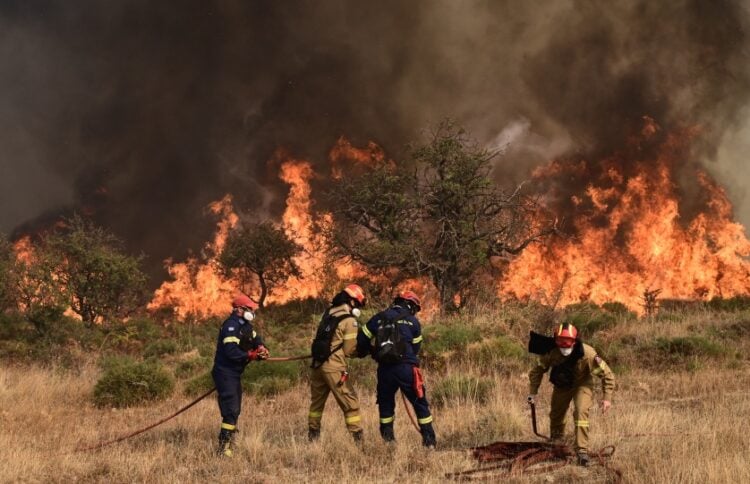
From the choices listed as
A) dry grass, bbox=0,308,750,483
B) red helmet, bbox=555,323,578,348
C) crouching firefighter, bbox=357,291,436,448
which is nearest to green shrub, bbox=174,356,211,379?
dry grass, bbox=0,308,750,483

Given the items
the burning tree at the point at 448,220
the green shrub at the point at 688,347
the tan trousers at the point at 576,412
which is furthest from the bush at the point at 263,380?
the burning tree at the point at 448,220

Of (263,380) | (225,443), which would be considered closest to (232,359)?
(225,443)

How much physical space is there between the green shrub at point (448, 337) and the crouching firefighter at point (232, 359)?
696 centimetres

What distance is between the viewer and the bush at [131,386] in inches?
513

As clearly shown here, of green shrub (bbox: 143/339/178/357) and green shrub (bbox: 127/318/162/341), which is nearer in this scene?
green shrub (bbox: 143/339/178/357)

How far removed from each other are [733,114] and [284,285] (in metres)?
27.9

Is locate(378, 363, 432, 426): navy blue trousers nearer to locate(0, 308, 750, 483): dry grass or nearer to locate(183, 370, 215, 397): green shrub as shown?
locate(0, 308, 750, 483): dry grass

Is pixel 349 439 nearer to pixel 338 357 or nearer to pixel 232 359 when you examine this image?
pixel 338 357

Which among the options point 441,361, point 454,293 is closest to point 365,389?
point 441,361

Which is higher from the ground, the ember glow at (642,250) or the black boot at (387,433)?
the ember glow at (642,250)

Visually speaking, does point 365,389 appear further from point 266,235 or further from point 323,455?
point 266,235

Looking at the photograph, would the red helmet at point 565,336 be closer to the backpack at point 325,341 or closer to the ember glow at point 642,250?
the backpack at point 325,341

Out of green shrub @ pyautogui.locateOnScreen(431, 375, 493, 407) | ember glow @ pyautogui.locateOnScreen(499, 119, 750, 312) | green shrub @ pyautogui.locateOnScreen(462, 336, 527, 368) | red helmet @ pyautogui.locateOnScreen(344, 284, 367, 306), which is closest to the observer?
red helmet @ pyautogui.locateOnScreen(344, 284, 367, 306)

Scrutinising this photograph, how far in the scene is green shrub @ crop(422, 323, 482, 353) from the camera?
15062 millimetres
